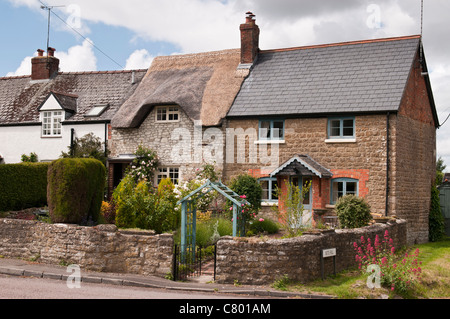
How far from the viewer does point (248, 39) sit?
76.6 ft

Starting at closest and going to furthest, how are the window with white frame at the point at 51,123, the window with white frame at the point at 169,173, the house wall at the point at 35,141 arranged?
the window with white frame at the point at 169,173 → the house wall at the point at 35,141 → the window with white frame at the point at 51,123

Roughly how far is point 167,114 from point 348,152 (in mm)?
8327

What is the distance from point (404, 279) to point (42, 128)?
19662mm

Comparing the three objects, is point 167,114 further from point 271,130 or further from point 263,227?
point 263,227

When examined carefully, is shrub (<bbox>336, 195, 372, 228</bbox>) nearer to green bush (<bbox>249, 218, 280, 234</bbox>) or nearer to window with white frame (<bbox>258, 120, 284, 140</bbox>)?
green bush (<bbox>249, 218, 280, 234</bbox>)

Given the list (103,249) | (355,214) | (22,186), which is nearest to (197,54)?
(22,186)

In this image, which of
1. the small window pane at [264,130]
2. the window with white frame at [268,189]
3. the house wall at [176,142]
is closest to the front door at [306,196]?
the window with white frame at [268,189]

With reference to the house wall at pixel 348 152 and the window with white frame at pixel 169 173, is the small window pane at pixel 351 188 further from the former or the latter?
the window with white frame at pixel 169 173

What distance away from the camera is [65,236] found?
494 inches

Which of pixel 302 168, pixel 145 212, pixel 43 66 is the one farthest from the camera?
pixel 43 66

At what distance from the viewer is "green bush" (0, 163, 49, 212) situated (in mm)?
17953

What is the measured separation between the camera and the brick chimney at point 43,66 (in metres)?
28.2

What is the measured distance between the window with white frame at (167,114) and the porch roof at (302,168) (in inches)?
220

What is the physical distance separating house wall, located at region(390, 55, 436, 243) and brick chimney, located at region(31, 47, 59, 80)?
63.6ft
